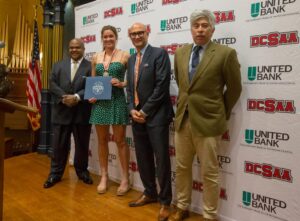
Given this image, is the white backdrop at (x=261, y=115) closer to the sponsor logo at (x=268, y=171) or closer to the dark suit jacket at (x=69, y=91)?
the sponsor logo at (x=268, y=171)

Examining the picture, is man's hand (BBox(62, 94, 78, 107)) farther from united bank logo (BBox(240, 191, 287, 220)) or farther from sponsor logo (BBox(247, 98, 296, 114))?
united bank logo (BBox(240, 191, 287, 220))

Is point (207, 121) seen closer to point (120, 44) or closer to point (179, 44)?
point (179, 44)

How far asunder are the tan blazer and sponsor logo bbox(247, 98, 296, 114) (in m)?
0.15

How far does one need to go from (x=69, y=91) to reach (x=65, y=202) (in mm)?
1126

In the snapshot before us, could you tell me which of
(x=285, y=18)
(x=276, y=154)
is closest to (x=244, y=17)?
(x=285, y=18)

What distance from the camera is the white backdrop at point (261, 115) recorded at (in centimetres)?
223

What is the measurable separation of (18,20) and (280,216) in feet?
18.8

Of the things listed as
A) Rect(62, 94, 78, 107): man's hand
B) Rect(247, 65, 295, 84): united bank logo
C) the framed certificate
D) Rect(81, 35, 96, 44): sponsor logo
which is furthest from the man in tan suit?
Rect(81, 35, 96, 44): sponsor logo

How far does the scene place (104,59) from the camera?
10.6 feet

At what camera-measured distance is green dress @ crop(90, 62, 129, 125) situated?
3.13m

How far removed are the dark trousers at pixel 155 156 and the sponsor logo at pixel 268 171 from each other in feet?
2.12

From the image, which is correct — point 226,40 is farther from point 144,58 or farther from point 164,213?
point 164,213

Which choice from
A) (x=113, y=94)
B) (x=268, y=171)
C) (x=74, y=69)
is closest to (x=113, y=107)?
(x=113, y=94)

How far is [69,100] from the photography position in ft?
10.9
